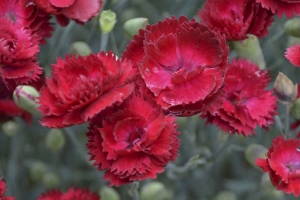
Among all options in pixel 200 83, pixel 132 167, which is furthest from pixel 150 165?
pixel 200 83

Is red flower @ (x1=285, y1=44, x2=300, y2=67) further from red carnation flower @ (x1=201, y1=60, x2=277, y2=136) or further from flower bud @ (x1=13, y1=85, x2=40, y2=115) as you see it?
flower bud @ (x1=13, y1=85, x2=40, y2=115)

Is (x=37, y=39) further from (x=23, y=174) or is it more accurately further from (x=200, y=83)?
(x=23, y=174)

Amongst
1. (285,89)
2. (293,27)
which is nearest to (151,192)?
(285,89)

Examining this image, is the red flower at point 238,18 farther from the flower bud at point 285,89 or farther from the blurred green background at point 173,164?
the blurred green background at point 173,164

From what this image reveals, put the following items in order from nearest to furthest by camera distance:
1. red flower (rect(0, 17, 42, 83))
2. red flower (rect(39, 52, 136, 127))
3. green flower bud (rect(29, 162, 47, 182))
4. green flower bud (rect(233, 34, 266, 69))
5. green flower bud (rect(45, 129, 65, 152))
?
1. red flower (rect(39, 52, 136, 127))
2. red flower (rect(0, 17, 42, 83))
3. green flower bud (rect(233, 34, 266, 69))
4. green flower bud (rect(45, 129, 65, 152))
5. green flower bud (rect(29, 162, 47, 182))

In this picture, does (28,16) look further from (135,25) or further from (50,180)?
(50,180)

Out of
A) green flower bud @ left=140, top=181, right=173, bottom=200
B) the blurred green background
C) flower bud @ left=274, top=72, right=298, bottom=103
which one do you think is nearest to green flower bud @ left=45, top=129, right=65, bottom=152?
the blurred green background
